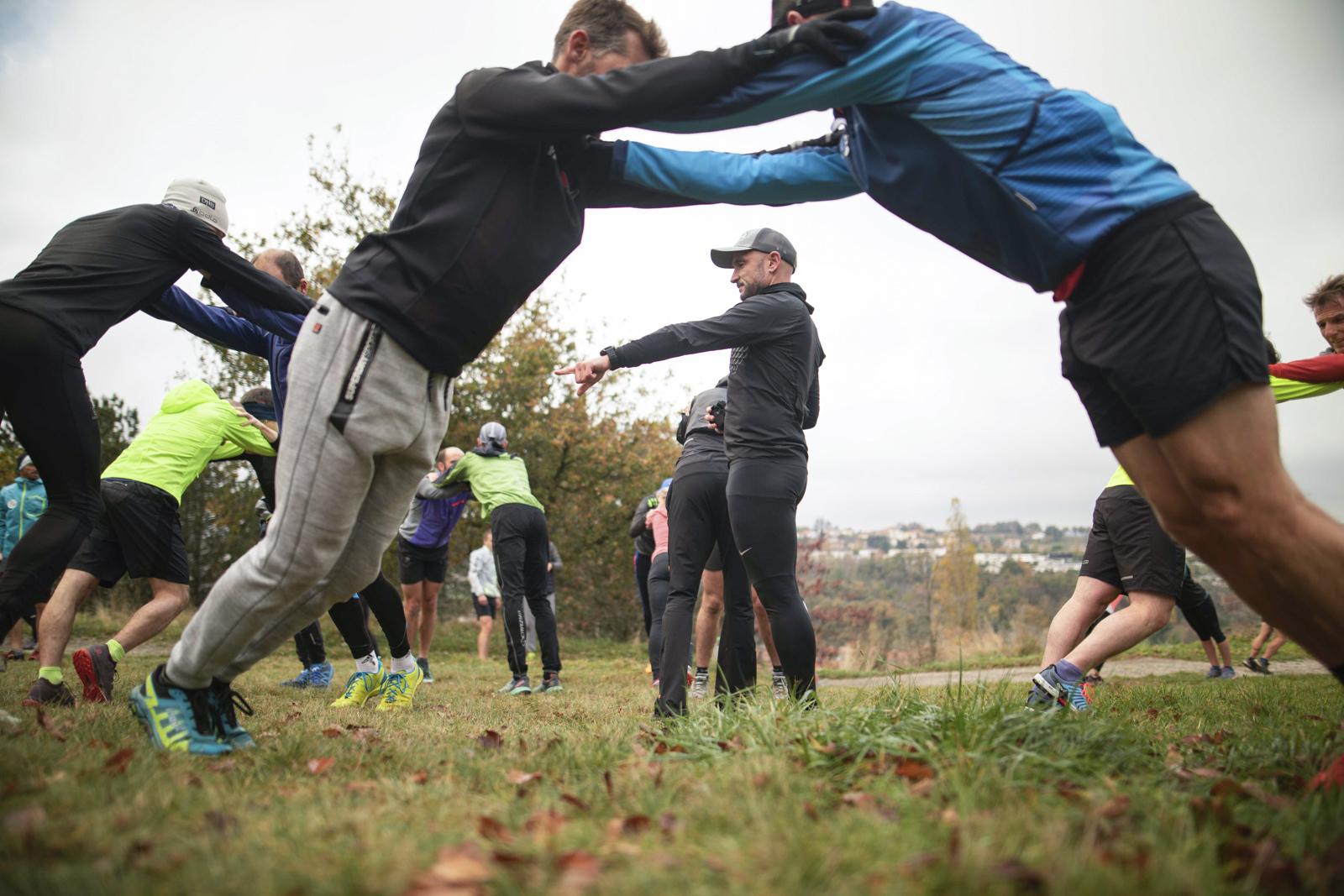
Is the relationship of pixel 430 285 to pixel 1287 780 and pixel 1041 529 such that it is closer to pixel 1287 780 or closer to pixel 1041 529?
pixel 1287 780

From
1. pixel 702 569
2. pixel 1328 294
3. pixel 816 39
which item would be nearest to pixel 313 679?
pixel 702 569

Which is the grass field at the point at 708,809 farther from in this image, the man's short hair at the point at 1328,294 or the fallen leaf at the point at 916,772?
the man's short hair at the point at 1328,294

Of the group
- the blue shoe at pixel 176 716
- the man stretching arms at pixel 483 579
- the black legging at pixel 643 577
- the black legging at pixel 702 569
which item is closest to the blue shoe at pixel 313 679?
the black legging at pixel 643 577

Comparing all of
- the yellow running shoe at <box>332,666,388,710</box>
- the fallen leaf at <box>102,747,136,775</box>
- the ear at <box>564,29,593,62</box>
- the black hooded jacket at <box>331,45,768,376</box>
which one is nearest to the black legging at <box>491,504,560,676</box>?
the yellow running shoe at <box>332,666,388,710</box>

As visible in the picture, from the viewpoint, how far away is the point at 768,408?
3803mm

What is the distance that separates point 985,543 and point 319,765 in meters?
53.5

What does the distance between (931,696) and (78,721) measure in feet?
12.0

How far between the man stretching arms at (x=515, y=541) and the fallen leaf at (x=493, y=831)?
5.18 meters

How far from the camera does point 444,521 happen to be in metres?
7.95

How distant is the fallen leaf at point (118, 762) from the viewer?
2.09 metres

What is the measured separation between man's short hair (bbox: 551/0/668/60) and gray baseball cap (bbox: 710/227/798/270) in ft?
5.49

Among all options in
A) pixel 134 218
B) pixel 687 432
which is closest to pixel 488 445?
pixel 687 432

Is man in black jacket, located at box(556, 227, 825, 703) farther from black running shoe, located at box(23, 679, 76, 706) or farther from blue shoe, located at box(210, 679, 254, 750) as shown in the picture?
black running shoe, located at box(23, 679, 76, 706)

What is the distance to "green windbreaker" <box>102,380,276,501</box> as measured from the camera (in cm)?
502
